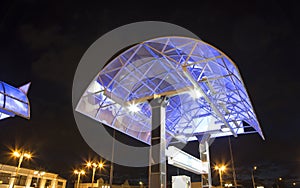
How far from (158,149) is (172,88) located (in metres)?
5.01

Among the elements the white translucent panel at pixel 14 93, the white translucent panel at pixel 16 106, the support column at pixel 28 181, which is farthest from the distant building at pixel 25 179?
the white translucent panel at pixel 16 106

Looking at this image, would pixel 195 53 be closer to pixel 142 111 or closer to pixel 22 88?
pixel 142 111

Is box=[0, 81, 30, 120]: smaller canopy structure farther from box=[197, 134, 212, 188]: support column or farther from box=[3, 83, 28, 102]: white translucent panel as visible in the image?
box=[197, 134, 212, 188]: support column

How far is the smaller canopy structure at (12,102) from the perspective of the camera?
6.83 meters

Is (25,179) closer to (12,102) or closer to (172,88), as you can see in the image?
(172,88)

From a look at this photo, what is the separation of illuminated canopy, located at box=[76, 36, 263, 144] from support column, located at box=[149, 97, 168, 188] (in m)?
0.79

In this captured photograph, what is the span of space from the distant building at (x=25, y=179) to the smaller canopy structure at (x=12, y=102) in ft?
87.0

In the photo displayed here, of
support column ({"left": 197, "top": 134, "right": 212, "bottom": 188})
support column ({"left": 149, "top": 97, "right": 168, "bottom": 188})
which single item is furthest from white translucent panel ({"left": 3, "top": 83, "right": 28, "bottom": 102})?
support column ({"left": 197, "top": 134, "right": 212, "bottom": 188})

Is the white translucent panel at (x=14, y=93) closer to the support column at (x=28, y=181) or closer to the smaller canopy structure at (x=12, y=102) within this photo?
the smaller canopy structure at (x=12, y=102)

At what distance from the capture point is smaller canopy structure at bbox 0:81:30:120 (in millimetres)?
6828

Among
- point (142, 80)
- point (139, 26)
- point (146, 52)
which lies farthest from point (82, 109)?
Answer: point (139, 26)

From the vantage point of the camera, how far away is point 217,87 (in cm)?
1780

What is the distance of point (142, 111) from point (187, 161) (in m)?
5.68

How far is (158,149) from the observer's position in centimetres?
1426
